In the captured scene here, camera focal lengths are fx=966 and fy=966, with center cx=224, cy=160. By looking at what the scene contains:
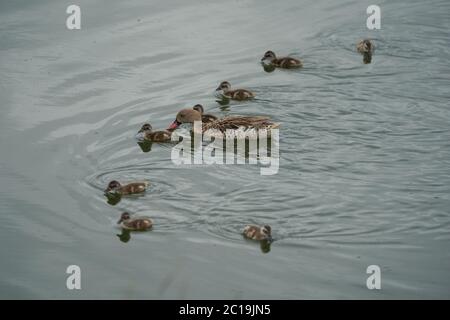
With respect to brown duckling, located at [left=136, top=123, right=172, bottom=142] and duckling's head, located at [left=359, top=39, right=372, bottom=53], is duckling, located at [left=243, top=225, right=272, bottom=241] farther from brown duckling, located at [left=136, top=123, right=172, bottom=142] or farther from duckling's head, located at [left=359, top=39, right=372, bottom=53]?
duckling's head, located at [left=359, top=39, right=372, bottom=53]

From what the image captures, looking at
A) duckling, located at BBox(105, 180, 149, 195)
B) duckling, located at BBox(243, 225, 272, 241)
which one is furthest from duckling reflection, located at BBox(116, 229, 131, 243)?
duckling, located at BBox(243, 225, 272, 241)

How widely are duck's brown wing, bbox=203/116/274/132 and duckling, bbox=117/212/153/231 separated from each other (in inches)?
102

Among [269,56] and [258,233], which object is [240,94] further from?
[258,233]

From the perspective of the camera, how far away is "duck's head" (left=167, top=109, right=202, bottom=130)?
1181cm

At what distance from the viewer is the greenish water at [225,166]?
8.62m

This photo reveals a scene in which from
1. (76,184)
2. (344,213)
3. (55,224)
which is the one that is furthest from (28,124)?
(344,213)

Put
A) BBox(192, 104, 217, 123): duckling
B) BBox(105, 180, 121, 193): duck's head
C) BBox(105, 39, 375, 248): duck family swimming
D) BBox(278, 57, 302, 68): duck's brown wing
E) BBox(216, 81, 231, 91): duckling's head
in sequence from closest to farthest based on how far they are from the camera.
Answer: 1. BBox(105, 39, 375, 248): duck family swimming
2. BBox(105, 180, 121, 193): duck's head
3. BBox(192, 104, 217, 123): duckling
4. BBox(216, 81, 231, 91): duckling's head
5. BBox(278, 57, 302, 68): duck's brown wing

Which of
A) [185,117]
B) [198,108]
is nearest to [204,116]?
[198,108]

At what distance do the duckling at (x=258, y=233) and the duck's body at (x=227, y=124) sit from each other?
259 cm

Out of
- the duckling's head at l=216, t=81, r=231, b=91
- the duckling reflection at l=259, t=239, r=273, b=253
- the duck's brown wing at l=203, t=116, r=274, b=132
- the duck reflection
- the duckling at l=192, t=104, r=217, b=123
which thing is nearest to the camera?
the duckling reflection at l=259, t=239, r=273, b=253

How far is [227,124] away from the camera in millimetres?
11672

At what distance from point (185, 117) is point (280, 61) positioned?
7.05ft

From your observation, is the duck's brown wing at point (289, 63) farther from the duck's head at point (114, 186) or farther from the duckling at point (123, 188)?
the duck's head at point (114, 186)

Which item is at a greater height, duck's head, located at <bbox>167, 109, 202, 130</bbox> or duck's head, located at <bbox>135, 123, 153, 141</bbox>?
duck's head, located at <bbox>167, 109, 202, 130</bbox>
